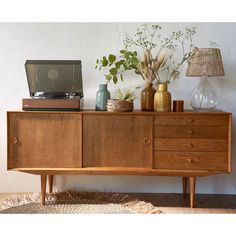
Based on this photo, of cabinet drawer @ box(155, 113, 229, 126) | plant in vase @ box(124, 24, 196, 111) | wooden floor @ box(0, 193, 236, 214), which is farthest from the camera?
plant in vase @ box(124, 24, 196, 111)

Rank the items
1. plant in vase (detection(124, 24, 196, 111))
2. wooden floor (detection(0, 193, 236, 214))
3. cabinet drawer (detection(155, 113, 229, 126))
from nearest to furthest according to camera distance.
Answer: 1. cabinet drawer (detection(155, 113, 229, 126))
2. wooden floor (detection(0, 193, 236, 214))
3. plant in vase (detection(124, 24, 196, 111))

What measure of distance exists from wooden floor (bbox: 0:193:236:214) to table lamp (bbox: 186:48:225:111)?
72 centimetres

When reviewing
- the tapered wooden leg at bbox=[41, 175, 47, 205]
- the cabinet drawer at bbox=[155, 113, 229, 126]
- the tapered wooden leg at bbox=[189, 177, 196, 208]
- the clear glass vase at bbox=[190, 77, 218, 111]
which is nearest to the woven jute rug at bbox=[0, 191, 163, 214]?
the tapered wooden leg at bbox=[41, 175, 47, 205]

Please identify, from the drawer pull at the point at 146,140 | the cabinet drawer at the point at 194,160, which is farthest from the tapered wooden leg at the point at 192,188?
the drawer pull at the point at 146,140

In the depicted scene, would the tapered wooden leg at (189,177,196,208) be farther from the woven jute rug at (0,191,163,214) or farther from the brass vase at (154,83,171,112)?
the brass vase at (154,83,171,112)

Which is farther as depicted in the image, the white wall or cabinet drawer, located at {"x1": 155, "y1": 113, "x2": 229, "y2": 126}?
the white wall

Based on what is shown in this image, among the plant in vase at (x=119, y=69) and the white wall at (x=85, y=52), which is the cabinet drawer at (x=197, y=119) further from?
the white wall at (x=85, y=52)

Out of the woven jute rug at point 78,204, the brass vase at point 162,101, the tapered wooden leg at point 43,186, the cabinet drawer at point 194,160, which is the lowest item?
the woven jute rug at point 78,204

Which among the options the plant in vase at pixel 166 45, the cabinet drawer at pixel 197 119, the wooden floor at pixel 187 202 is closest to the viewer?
the cabinet drawer at pixel 197 119

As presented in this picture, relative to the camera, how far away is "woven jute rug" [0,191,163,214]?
96.4 inches

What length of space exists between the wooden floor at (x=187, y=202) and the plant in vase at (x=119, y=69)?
774mm

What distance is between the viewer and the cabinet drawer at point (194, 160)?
243 cm

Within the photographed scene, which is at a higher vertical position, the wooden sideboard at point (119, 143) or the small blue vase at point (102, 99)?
the small blue vase at point (102, 99)
